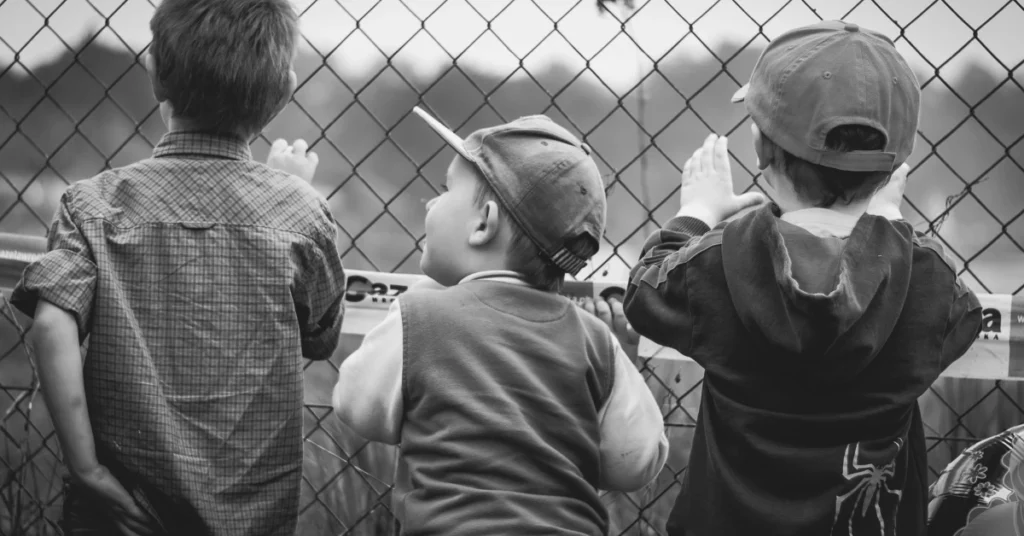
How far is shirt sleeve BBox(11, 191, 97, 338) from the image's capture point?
5.91ft

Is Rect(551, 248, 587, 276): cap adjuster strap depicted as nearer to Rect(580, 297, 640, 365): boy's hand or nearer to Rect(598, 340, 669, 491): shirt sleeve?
Rect(598, 340, 669, 491): shirt sleeve

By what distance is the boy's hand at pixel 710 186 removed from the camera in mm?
2014

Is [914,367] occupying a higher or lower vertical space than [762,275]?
lower

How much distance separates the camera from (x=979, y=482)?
198cm

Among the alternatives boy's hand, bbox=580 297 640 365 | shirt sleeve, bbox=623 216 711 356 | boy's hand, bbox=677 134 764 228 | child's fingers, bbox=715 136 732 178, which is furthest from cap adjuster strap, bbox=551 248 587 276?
boy's hand, bbox=580 297 640 365

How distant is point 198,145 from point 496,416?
2.74 ft

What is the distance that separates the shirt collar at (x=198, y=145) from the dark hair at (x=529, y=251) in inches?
20.3

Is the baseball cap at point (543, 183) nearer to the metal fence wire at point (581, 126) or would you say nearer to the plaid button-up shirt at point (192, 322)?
the plaid button-up shirt at point (192, 322)

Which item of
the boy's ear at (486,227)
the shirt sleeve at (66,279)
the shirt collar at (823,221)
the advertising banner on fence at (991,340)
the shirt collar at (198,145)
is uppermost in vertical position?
the shirt collar at (198,145)

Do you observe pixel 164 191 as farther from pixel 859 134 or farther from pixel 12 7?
pixel 12 7

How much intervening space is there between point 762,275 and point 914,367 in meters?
0.32

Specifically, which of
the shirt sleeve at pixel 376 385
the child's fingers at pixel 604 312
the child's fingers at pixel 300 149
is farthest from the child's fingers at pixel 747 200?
the child's fingers at pixel 300 149

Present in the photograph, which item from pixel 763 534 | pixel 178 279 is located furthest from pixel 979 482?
pixel 178 279

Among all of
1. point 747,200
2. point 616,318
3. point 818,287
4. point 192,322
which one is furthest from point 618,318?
point 192,322
